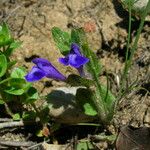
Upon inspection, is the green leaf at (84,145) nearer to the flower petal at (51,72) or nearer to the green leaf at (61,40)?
the flower petal at (51,72)

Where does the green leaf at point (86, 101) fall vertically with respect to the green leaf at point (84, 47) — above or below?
below

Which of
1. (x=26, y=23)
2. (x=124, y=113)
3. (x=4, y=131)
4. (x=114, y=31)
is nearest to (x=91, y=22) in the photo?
(x=114, y=31)

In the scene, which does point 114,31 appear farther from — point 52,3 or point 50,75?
point 50,75

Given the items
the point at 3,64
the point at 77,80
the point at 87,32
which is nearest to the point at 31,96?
the point at 3,64

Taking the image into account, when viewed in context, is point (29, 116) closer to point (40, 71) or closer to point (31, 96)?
point (31, 96)

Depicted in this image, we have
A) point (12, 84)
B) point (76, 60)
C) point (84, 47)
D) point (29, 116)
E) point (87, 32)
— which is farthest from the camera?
point (87, 32)

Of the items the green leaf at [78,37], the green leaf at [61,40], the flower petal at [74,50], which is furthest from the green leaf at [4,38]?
the flower petal at [74,50]
